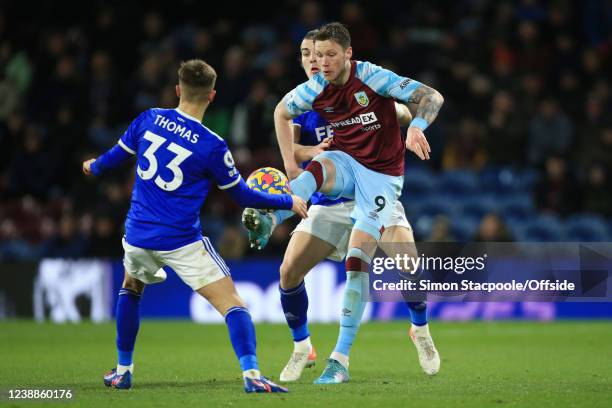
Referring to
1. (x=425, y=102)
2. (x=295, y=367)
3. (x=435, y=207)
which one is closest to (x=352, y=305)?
(x=295, y=367)

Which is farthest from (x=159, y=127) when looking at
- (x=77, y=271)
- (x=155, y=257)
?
(x=77, y=271)

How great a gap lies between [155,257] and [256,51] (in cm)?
1134

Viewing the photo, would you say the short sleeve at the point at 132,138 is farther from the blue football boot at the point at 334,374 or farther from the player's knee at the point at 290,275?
the blue football boot at the point at 334,374

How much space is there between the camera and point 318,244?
8266mm

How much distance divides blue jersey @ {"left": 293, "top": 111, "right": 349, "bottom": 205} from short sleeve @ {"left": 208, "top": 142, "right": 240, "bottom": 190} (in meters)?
1.91

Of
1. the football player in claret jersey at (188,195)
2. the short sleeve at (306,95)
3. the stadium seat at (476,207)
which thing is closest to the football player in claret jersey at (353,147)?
the short sleeve at (306,95)

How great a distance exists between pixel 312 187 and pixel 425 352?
167 centimetres

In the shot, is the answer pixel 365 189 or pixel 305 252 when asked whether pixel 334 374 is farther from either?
pixel 365 189

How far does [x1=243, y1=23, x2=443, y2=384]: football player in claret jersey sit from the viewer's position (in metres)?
7.55

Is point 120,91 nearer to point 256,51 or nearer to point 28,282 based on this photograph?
point 256,51

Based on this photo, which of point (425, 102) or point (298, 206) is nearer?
point (298, 206)

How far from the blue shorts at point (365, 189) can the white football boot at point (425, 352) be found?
957 mm

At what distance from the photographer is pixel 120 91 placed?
1770 cm

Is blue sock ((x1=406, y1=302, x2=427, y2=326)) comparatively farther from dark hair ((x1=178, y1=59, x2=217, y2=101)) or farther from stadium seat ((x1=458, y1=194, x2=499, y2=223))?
stadium seat ((x1=458, y1=194, x2=499, y2=223))
